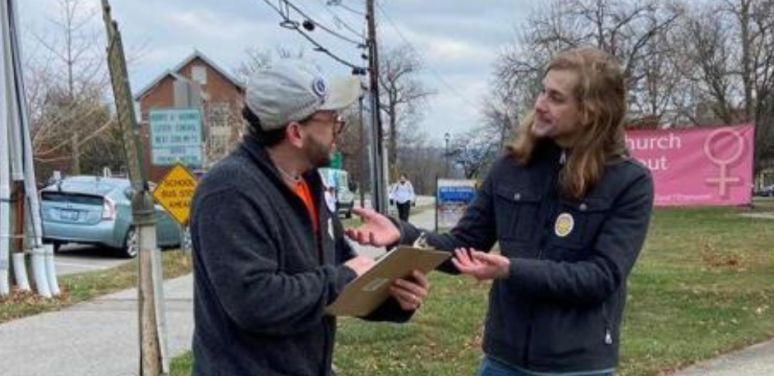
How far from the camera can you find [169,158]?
1195 centimetres

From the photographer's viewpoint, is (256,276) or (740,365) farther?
(740,365)

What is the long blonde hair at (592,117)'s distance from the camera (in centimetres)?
304

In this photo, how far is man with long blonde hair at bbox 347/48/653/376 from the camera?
2.96 meters

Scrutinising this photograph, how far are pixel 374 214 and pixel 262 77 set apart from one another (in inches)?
30.4

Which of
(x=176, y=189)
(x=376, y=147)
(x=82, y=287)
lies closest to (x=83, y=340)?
(x=176, y=189)

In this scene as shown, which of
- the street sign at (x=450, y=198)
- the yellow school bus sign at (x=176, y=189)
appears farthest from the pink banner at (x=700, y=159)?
the street sign at (x=450, y=198)

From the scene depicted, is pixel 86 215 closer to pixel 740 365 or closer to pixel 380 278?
pixel 740 365

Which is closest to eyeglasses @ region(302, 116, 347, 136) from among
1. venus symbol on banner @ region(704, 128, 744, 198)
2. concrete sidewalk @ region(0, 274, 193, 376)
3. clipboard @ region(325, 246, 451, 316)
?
clipboard @ region(325, 246, 451, 316)

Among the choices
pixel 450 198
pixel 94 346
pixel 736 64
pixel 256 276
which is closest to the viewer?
pixel 256 276

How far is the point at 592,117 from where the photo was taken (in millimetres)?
3068

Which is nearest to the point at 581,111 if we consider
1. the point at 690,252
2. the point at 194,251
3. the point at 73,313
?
the point at 194,251

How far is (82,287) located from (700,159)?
736cm

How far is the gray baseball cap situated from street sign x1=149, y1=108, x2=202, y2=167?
8881 mm

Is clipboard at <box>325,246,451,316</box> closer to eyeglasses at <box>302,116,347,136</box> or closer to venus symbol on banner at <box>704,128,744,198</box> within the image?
eyeglasses at <box>302,116,347,136</box>
